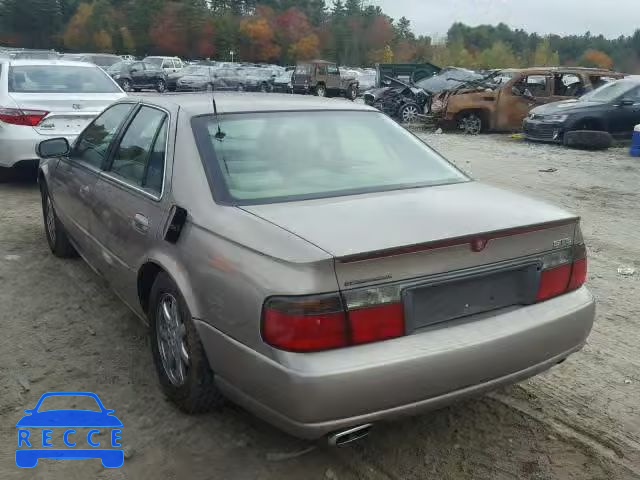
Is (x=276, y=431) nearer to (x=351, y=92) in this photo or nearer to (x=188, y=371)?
(x=188, y=371)

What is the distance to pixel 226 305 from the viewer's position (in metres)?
2.53

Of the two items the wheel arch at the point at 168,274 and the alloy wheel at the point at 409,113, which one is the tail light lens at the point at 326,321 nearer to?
the wheel arch at the point at 168,274

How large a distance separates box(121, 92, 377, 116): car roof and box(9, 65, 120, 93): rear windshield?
4.68m

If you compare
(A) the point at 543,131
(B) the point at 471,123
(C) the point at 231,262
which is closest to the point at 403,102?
(B) the point at 471,123

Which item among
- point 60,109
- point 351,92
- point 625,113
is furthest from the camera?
point 351,92

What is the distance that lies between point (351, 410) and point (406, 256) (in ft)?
1.96

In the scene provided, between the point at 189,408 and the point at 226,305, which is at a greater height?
the point at 226,305

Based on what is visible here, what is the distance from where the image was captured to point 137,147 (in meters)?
3.67

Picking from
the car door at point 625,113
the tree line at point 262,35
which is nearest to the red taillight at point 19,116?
the car door at point 625,113

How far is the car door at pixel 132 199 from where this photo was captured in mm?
3232

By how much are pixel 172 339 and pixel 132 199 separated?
0.84m

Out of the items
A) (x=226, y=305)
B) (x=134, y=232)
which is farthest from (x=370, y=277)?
(x=134, y=232)

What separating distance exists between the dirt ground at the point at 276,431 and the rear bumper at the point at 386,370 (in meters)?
0.40

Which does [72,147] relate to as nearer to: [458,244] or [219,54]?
[458,244]
